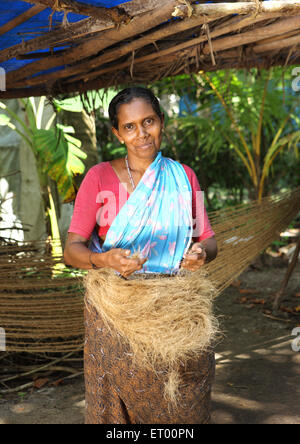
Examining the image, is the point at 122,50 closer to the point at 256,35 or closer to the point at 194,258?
the point at 256,35

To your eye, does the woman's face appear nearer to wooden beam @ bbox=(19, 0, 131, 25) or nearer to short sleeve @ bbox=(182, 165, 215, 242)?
short sleeve @ bbox=(182, 165, 215, 242)

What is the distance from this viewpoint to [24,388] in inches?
113

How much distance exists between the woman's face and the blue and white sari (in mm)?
55

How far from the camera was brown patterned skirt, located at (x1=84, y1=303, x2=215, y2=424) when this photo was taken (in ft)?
5.11

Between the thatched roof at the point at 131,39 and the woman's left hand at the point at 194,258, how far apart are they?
834mm

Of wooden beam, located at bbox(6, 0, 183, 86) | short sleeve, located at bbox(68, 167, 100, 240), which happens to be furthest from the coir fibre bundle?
wooden beam, located at bbox(6, 0, 183, 86)

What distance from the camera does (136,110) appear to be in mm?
1598

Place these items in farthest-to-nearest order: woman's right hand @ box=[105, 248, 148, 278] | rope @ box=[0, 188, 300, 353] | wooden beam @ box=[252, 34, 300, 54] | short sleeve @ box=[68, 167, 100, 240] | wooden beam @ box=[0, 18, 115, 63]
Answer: rope @ box=[0, 188, 300, 353], wooden beam @ box=[252, 34, 300, 54], wooden beam @ box=[0, 18, 115, 63], short sleeve @ box=[68, 167, 100, 240], woman's right hand @ box=[105, 248, 148, 278]

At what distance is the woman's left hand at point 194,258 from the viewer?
1488mm

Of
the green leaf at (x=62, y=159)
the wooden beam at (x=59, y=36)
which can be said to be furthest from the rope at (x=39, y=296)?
the wooden beam at (x=59, y=36)

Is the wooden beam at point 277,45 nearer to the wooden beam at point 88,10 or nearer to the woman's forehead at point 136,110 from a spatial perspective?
the wooden beam at point 88,10

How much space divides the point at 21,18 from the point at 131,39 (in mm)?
533
